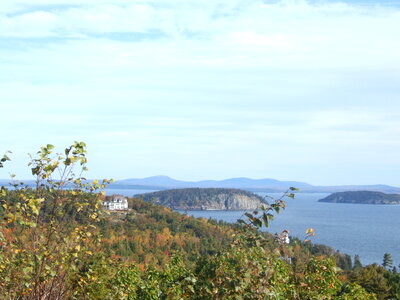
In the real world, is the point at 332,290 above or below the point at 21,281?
below

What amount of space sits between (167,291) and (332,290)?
27.4ft

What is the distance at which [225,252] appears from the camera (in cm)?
694

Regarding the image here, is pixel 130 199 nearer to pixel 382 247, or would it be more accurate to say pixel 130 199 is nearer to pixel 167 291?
pixel 382 247

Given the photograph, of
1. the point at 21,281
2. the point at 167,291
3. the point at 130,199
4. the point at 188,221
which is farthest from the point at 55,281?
the point at 130,199

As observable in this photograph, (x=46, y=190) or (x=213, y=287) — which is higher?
(x=46, y=190)

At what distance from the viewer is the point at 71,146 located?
669 centimetres

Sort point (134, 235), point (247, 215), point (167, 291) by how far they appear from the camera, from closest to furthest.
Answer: point (247, 215) → point (167, 291) → point (134, 235)

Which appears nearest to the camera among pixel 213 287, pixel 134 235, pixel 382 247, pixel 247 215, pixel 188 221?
pixel 247 215

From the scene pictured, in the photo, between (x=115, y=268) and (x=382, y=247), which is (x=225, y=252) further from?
(x=382, y=247)

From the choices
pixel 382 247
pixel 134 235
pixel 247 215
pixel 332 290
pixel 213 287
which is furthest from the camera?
pixel 382 247

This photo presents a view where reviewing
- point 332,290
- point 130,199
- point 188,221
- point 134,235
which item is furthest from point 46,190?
point 130,199

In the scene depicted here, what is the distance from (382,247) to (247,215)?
138m

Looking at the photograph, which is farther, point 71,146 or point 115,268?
point 115,268

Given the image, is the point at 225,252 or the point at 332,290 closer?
the point at 225,252
